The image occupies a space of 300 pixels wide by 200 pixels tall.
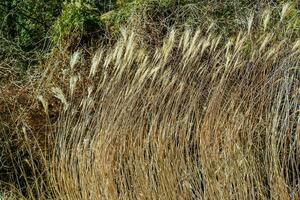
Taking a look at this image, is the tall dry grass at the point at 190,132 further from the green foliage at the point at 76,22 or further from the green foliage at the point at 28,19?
the green foliage at the point at 28,19

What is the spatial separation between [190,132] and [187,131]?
0.02m

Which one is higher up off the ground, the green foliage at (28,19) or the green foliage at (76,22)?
the green foliage at (76,22)

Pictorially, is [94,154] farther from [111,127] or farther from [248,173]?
[248,173]

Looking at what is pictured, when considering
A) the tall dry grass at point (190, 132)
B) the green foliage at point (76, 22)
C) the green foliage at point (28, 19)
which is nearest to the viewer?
the tall dry grass at point (190, 132)

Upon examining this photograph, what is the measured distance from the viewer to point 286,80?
328cm

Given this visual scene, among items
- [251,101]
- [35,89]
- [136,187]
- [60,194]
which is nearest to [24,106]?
[35,89]

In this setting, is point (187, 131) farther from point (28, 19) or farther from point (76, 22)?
point (28, 19)

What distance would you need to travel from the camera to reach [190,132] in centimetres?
344

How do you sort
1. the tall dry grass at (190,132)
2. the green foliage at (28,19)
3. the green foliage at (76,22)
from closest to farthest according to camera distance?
the tall dry grass at (190,132), the green foliage at (76,22), the green foliage at (28,19)

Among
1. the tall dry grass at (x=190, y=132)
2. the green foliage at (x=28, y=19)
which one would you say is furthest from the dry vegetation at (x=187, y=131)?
the green foliage at (x=28, y=19)

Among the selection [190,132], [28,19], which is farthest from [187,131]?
[28,19]

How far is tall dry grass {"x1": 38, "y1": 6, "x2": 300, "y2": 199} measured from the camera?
126 inches

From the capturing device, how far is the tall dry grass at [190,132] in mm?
3201

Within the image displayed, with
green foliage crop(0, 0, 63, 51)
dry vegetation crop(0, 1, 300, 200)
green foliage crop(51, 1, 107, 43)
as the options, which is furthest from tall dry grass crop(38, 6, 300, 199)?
green foliage crop(0, 0, 63, 51)
